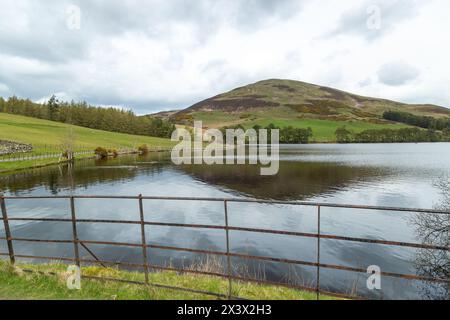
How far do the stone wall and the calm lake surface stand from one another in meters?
15.7

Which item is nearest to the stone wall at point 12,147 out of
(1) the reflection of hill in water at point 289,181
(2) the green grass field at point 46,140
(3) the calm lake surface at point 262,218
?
(2) the green grass field at point 46,140

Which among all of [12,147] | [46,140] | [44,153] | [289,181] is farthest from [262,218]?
[46,140]

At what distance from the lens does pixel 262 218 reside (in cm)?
2408

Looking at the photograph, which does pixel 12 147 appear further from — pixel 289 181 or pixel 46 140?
pixel 289 181

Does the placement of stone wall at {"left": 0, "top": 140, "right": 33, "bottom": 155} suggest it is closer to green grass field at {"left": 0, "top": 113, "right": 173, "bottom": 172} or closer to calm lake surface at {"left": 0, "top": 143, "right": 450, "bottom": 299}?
green grass field at {"left": 0, "top": 113, "right": 173, "bottom": 172}

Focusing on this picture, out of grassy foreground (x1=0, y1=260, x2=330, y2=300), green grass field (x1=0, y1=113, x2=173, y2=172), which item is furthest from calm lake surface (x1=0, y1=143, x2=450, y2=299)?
green grass field (x1=0, y1=113, x2=173, y2=172)

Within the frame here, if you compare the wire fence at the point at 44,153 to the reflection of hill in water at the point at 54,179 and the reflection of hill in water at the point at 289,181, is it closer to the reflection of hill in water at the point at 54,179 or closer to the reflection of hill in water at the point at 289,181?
the reflection of hill in water at the point at 54,179

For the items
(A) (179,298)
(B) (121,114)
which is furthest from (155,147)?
(A) (179,298)

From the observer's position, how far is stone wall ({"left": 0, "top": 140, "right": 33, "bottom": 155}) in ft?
187

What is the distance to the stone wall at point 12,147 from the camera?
5712 cm

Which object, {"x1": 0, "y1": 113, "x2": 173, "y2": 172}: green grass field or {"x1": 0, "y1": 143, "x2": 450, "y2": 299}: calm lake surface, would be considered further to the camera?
{"x1": 0, "y1": 113, "x2": 173, "y2": 172}: green grass field

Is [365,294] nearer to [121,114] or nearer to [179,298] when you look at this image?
[179,298]

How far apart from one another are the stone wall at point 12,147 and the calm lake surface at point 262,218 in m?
15.7
